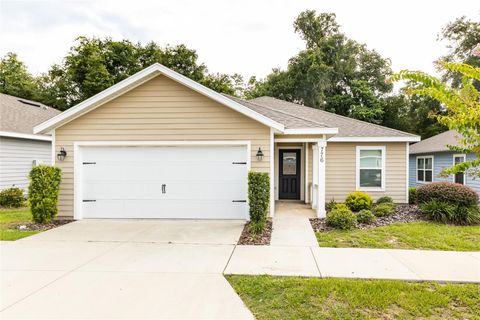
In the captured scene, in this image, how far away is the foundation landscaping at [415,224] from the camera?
6.00 m

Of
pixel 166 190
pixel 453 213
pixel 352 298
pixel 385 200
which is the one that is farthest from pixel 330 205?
pixel 352 298

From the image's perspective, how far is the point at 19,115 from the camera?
1325 centimetres

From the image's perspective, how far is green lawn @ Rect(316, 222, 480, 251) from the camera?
5.80 metres

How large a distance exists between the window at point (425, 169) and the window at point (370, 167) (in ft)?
19.9

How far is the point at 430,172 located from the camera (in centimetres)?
1519

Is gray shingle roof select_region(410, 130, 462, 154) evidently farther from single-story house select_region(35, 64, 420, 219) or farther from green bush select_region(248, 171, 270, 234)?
green bush select_region(248, 171, 270, 234)

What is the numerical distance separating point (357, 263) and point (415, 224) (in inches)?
155

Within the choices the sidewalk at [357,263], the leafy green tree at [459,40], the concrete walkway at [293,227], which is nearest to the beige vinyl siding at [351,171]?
the concrete walkway at [293,227]

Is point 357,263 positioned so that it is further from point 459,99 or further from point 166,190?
point 166,190

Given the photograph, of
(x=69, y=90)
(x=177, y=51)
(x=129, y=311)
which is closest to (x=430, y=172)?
(x=129, y=311)

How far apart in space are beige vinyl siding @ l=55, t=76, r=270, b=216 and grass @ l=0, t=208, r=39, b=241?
1149mm

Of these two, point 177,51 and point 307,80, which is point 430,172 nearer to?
point 307,80

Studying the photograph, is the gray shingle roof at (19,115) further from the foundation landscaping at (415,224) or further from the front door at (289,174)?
the foundation landscaping at (415,224)

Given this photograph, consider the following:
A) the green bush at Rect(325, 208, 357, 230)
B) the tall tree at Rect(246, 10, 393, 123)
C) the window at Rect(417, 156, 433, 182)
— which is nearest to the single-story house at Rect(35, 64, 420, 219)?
the green bush at Rect(325, 208, 357, 230)
